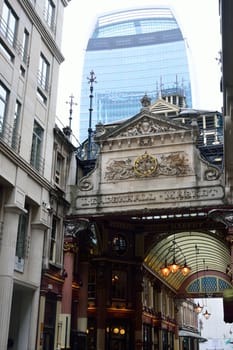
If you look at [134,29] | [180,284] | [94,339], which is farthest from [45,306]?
[134,29]

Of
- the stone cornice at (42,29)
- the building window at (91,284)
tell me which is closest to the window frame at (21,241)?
the stone cornice at (42,29)

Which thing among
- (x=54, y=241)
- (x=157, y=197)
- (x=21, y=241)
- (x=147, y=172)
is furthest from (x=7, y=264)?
(x=147, y=172)

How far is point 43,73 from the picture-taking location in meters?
25.6

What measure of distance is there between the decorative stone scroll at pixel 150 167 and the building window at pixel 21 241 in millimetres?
5745

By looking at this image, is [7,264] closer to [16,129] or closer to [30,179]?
[30,179]

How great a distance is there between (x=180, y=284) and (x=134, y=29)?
5487 inches

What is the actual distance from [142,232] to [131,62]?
128259mm

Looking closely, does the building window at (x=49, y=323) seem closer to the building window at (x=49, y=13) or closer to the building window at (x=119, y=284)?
the building window at (x=119, y=284)

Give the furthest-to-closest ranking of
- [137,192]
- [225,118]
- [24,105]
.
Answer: [137,192] → [24,105] → [225,118]

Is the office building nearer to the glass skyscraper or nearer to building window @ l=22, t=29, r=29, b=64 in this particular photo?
building window @ l=22, t=29, r=29, b=64

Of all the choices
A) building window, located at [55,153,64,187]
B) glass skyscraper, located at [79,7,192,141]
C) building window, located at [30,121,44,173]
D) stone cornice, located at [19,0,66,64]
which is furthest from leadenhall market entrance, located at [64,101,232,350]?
glass skyscraper, located at [79,7,192,141]

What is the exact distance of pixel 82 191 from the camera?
2669 centimetres

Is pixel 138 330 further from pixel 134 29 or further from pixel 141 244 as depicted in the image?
pixel 134 29

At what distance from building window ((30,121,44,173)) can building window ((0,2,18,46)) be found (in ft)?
14.1
